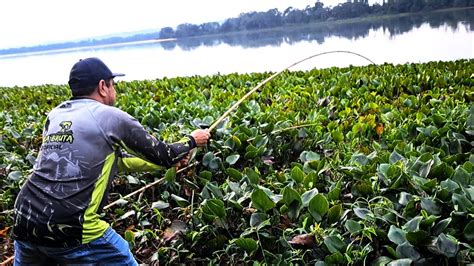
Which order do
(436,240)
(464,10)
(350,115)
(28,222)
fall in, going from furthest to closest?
(464,10) < (350,115) < (28,222) < (436,240)

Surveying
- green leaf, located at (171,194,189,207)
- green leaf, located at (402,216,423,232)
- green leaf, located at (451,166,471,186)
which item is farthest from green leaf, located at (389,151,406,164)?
green leaf, located at (171,194,189,207)

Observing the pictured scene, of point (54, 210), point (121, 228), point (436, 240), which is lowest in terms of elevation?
point (121, 228)

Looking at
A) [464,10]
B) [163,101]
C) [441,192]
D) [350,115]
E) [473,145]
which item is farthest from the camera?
[464,10]

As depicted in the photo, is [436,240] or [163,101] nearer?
[436,240]

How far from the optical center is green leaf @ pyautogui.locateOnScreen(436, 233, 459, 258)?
5.60 feet

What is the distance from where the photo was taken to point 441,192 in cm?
193

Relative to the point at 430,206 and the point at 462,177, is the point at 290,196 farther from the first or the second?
the point at 462,177

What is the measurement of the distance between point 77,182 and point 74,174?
0.04 meters

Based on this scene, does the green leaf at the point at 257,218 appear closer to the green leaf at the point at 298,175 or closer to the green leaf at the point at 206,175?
the green leaf at the point at 298,175

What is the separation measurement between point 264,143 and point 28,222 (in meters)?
1.45

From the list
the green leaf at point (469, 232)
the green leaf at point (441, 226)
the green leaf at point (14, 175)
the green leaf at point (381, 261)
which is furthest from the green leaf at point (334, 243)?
the green leaf at point (14, 175)

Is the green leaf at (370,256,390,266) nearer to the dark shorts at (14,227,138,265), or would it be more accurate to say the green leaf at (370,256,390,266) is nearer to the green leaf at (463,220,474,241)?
the green leaf at (463,220,474,241)

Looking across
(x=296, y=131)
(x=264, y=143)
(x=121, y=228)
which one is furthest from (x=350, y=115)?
(x=121, y=228)

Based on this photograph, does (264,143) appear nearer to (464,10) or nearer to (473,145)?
(473,145)
